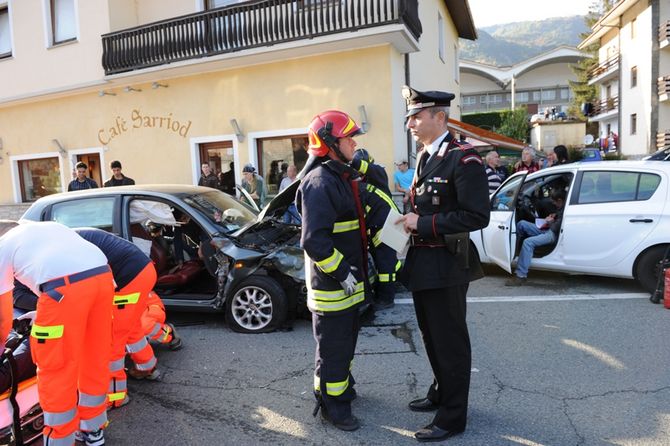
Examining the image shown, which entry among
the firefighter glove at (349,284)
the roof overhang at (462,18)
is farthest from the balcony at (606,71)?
the firefighter glove at (349,284)

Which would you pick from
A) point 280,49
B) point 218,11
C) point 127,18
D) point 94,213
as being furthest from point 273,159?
point 94,213

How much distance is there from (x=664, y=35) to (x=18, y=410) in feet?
105

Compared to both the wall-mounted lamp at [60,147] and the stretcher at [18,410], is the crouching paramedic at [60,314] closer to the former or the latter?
the stretcher at [18,410]

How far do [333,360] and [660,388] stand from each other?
92.8 inches

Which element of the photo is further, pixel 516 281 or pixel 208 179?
pixel 208 179

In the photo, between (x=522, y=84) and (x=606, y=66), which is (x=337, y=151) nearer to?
(x=606, y=66)

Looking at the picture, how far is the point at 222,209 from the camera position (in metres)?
5.75

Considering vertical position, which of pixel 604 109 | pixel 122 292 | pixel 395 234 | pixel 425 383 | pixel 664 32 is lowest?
pixel 425 383

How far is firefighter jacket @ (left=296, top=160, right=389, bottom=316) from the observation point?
293 cm

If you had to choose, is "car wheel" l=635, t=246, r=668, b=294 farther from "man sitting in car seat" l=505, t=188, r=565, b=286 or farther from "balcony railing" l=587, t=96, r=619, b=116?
"balcony railing" l=587, t=96, r=619, b=116

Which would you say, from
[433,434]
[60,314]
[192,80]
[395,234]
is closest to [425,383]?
[433,434]

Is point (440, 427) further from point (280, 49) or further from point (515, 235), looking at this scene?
point (280, 49)

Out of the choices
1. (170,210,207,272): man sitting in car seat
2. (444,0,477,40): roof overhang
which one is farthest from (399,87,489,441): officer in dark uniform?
(444,0,477,40): roof overhang

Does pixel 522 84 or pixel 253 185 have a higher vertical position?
pixel 522 84
